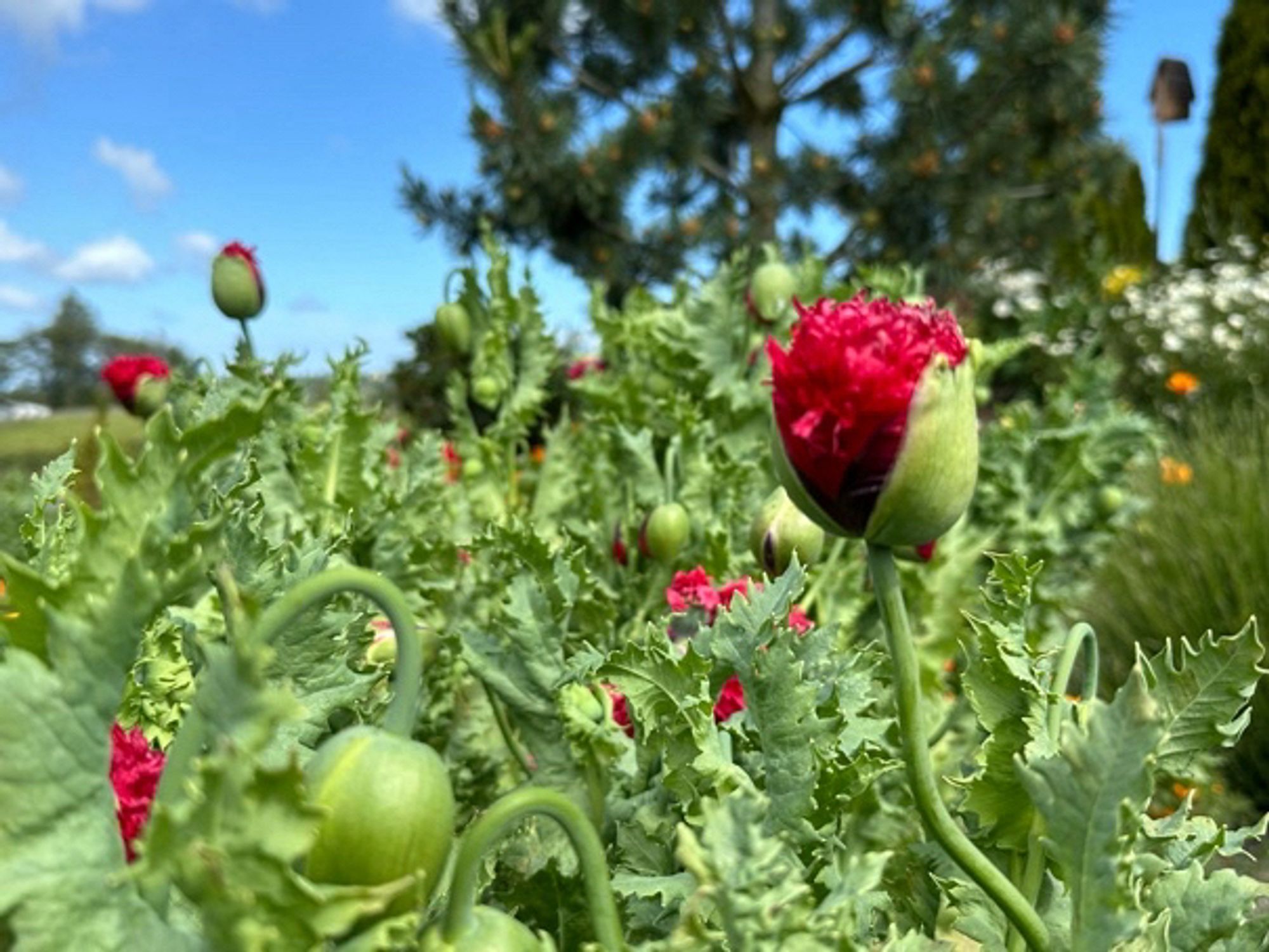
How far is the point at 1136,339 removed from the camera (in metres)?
7.58

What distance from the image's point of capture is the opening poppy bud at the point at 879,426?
510 millimetres

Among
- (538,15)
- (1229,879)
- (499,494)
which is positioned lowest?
(1229,879)

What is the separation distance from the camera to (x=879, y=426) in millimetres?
528

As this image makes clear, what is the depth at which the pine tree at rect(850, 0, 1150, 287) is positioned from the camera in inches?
294

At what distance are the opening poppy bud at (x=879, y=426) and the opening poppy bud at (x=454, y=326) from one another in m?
1.16

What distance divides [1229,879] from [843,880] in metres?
0.24

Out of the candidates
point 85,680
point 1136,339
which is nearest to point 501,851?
point 85,680

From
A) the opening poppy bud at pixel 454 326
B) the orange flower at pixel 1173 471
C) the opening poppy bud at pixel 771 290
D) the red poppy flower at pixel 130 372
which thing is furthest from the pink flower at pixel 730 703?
the orange flower at pixel 1173 471

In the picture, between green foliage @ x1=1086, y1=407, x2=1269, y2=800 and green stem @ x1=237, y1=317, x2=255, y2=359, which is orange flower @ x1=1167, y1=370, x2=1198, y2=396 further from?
green stem @ x1=237, y1=317, x2=255, y2=359

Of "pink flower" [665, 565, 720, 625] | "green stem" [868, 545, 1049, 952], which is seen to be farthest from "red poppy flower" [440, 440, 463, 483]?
"green stem" [868, 545, 1049, 952]

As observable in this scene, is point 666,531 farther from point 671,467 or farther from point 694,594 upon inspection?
point 694,594

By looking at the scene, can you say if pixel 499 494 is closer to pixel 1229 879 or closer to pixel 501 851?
pixel 501 851

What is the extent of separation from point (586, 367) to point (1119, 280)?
286 inches

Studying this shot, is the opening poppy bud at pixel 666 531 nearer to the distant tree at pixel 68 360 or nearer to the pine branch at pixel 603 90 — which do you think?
the pine branch at pixel 603 90
